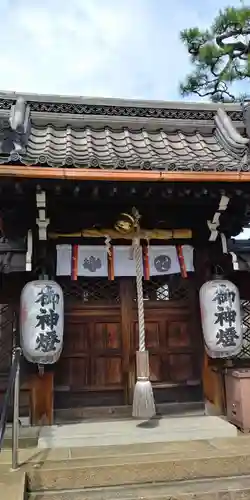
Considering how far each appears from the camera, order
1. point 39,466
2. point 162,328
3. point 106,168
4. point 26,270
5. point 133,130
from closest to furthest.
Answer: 1. point 39,466
2. point 106,168
3. point 26,270
4. point 162,328
5. point 133,130

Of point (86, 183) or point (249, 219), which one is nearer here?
point (86, 183)

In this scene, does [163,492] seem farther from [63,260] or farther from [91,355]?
[63,260]

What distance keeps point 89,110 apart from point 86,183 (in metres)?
3.35

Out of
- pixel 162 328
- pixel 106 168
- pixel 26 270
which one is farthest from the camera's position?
pixel 162 328

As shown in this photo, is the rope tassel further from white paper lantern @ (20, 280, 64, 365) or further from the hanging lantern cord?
white paper lantern @ (20, 280, 64, 365)

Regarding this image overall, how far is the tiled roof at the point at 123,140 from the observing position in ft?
A: 19.2

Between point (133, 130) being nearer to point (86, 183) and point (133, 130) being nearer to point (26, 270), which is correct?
point (86, 183)

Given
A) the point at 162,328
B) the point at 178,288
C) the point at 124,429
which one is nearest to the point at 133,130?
the point at 178,288

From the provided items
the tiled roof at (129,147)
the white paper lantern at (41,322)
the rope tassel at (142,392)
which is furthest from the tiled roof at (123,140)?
the rope tassel at (142,392)

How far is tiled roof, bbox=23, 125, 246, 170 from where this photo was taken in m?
6.11

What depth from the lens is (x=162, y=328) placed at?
673cm

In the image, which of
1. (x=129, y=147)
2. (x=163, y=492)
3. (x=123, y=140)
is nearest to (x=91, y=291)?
(x=129, y=147)

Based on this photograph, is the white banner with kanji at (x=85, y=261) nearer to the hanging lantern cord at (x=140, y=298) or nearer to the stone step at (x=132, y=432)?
the hanging lantern cord at (x=140, y=298)

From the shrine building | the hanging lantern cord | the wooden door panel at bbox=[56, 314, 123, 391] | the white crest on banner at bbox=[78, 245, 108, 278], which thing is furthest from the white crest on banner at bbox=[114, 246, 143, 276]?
the wooden door panel at bbox=[56, 314, 123, 391]
